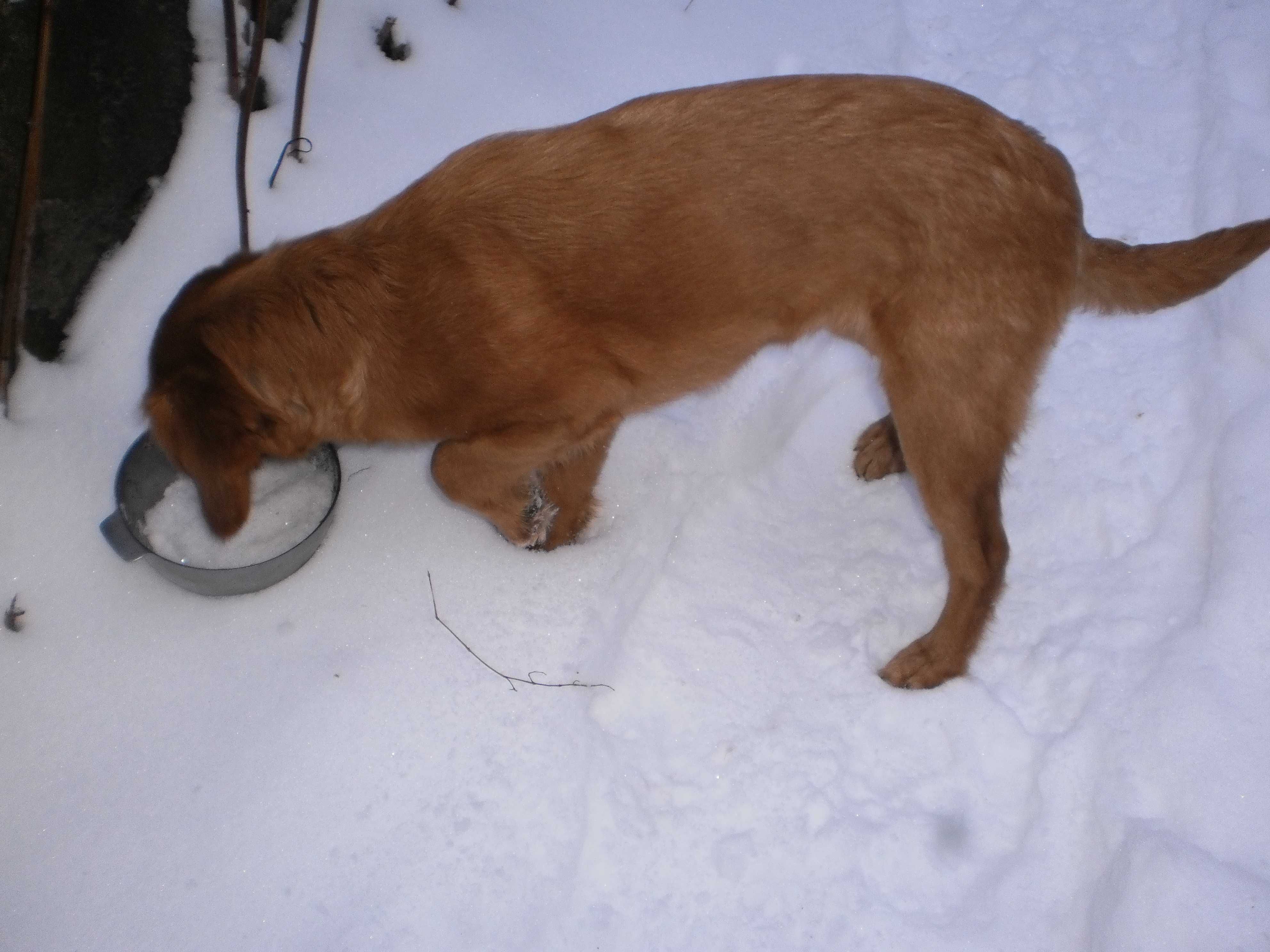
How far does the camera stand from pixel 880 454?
2.72m

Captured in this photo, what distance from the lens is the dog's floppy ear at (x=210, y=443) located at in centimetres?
183

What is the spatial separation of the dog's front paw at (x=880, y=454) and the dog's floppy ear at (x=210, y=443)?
5.74 feet

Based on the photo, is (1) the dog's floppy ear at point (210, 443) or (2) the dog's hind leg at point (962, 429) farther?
(2) the dog's hind leg at point (962, 429)

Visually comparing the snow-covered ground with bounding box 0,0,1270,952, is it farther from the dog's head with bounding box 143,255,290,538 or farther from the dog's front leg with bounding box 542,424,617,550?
the dog's head with bounding box 143,255,290,538

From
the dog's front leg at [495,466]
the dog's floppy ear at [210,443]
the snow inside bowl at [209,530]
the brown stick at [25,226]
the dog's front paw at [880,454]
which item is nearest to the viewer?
the dog's floppy ear at [210,443]

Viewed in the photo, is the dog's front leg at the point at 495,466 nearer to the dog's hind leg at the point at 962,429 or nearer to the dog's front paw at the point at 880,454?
the dog's hind leg at the point at 962,429

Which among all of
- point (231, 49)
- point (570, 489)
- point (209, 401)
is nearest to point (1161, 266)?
point (570, 489)

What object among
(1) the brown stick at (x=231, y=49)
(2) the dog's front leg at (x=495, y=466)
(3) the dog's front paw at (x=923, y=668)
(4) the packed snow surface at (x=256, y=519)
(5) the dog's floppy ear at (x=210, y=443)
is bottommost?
(3) the dog's front paw at (x=923, y=668)

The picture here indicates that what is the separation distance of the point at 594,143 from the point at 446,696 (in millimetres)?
1404

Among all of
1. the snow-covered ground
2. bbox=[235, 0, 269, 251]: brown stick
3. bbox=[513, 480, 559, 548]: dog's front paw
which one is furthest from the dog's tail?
bbox=[235, 0, 269, 251]: brown stick

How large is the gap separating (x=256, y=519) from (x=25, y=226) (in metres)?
0.91

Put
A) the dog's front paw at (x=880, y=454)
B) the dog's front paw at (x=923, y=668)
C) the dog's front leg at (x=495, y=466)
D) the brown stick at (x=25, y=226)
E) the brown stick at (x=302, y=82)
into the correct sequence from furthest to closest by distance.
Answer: the dog's front paw at (x=880, y=454), the brown stick at (x=302, y=82), the dog's front paw at (x=923, y=668), the dog's front leg at (x=495, y=466), the brown stick at (x=25, y=226)

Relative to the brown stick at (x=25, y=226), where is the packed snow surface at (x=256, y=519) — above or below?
below

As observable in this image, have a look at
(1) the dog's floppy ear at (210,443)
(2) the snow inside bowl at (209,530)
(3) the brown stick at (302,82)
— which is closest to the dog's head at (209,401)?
(1) the dog's floppy ear at (210,443)
